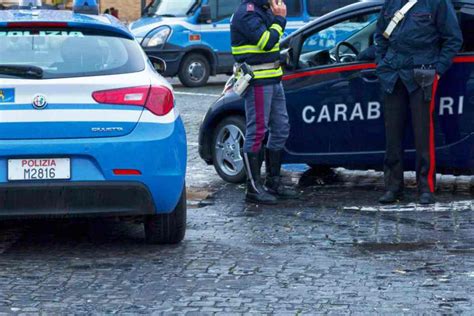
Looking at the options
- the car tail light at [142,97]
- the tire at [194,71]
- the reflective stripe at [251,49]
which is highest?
the reflective stripe at [251,49]

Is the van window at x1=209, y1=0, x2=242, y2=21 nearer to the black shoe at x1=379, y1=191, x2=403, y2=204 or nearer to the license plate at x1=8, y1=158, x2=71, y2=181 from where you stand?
the black shoe at x1=379, y1=191, x2=403, y2=204

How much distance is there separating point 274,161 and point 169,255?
2447mm

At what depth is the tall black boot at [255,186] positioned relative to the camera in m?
9.79

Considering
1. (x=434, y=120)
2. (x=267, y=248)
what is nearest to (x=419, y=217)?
(x=434, y=120)

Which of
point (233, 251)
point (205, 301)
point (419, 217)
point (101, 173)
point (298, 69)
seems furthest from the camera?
point (298, 69)

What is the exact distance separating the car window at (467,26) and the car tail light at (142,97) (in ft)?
9.55

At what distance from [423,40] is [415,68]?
0.21 meters

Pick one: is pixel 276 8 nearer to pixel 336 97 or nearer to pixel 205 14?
pixel 336 97

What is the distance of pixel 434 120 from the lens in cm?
971

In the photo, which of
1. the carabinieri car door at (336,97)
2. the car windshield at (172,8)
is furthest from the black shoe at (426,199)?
the car windshield at (172,8)

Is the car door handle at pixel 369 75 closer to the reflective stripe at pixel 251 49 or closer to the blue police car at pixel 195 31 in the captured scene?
the reflective stripe at pixel 251 49

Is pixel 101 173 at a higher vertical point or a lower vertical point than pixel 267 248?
higher

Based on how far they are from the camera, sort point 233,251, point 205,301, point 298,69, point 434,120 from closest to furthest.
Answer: point 205,301 → point 233,251 → point 434,120 → point 298,69

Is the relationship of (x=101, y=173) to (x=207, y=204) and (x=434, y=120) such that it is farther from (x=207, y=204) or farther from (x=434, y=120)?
(x=434, y=120)
